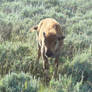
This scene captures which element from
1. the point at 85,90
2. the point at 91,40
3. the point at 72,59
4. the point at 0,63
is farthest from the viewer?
the point at 91,40

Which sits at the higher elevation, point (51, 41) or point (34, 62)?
point (51, 41)

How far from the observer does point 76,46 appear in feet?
22.1

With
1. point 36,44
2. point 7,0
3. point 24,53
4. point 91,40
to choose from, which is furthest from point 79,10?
point 24,53

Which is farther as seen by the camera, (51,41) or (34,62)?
(34,62)

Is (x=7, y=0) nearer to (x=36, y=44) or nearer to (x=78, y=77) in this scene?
(x=36, y=44)

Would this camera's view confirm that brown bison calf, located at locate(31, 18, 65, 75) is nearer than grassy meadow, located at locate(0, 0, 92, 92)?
No

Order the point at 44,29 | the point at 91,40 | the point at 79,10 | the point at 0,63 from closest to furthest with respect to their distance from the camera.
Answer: the point at 0,63, the point at 44,29, the point at 91,40, the point at 79,10

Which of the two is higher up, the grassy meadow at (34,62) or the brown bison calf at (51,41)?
the brown bison calf at (51,41)

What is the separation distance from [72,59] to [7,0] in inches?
317

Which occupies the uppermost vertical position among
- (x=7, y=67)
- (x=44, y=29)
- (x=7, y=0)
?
(x=7, y=0)

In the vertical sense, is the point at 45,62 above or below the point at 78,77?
above

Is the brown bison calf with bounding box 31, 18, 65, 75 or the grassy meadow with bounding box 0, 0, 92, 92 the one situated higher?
the brown bison calf with bounding box 31, 18, 65, 75

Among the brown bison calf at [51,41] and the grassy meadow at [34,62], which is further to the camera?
the brown bison calf at [51,41]

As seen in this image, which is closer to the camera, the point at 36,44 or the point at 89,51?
the point at 89,51
